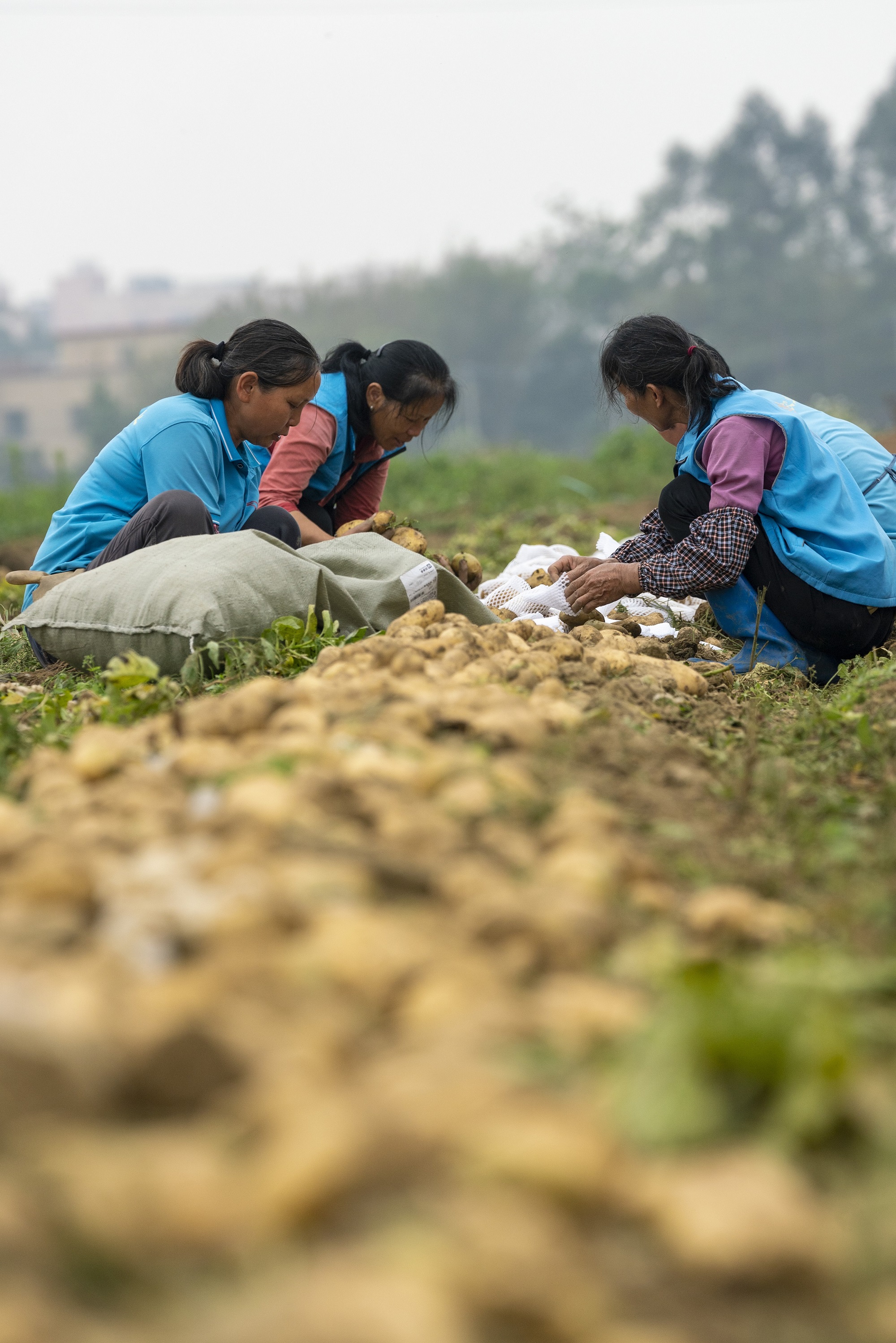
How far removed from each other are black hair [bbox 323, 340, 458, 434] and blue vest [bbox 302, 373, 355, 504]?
0.02m

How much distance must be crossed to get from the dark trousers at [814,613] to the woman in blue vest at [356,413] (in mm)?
1155

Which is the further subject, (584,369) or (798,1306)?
(584,369)

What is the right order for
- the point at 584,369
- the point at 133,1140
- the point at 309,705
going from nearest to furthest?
the point at 133,1140 < the point at 309,705 < the point at 584,369

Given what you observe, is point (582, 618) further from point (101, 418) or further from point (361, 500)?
point (101, 418)

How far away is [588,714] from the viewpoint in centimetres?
223

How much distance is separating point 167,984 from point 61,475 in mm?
12557

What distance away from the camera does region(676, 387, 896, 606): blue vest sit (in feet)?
11.1

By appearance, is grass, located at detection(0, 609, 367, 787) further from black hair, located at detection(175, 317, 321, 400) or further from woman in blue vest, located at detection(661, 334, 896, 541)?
woman in blue vest, located at detection(661, 334, 896, 541)

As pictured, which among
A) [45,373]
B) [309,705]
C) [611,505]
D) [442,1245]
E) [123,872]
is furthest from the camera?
[45,373]

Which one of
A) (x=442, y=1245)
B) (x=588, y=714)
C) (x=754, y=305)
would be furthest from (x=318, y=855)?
(x=754, y=305)

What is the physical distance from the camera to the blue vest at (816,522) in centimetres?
339

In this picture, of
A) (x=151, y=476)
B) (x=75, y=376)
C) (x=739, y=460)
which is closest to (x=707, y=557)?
(x=739, y=460)

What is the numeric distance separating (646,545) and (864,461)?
0.76 m

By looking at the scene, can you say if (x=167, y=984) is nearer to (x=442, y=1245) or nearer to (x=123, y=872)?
(x=123, y=872)
